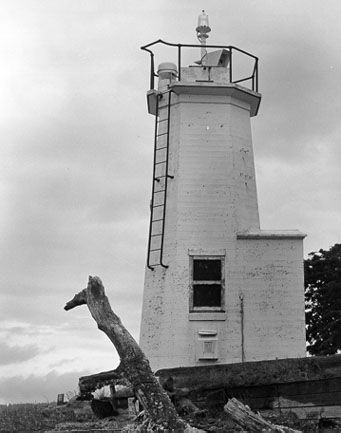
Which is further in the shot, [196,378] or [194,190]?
[194,190]

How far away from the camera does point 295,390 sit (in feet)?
43.3

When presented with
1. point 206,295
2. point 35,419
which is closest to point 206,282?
point 206,295

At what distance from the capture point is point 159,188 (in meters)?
20.1

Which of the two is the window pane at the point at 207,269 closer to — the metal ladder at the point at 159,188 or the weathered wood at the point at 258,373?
the metal ladder at the point at 159,188

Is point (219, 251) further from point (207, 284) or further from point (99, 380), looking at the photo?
point (99, 380)

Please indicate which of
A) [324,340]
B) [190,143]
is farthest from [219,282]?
[324,340]

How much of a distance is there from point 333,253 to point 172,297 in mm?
11415

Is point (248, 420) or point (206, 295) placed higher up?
point (206, 295)

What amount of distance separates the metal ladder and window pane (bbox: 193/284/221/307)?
94cm

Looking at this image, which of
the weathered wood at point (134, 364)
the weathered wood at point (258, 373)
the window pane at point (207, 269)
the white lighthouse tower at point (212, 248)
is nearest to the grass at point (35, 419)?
the weathered wood at point (134, 364)

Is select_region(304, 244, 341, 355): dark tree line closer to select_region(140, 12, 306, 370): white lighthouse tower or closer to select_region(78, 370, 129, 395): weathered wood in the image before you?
select_region(140, 12, 306, 370): white lighthouse tower

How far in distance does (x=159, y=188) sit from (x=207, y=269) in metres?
2.35

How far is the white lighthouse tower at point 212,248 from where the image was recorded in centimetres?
1889

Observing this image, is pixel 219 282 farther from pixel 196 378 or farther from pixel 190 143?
pixel 196 378
